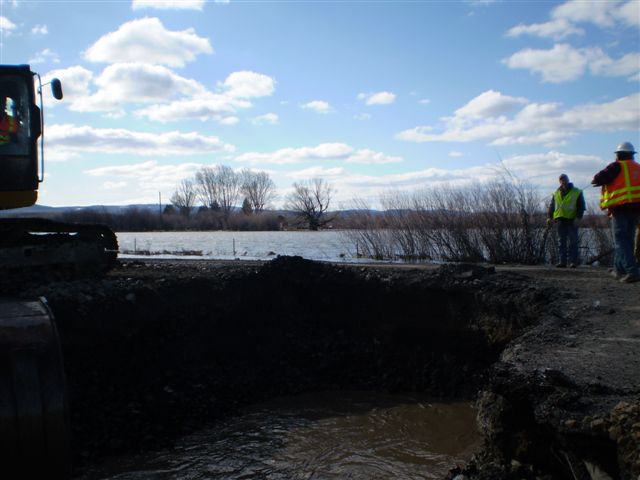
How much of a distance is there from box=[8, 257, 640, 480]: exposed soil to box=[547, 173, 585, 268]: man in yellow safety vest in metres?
0.98

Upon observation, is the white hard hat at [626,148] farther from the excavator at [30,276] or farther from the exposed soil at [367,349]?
the excavator at [30,276]

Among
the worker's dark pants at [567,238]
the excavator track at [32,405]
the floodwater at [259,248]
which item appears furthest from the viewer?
the floodwater at [259,248]

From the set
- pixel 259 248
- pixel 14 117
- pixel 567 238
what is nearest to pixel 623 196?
pixel 567 238

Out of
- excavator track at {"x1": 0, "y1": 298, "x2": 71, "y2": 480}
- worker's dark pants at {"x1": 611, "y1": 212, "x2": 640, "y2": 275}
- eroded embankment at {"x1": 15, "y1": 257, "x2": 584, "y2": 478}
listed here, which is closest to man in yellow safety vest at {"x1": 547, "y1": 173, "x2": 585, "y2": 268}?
worker's dark pants at {"x1": 611, "y1": 212, "x2": 640, "y2": 275}

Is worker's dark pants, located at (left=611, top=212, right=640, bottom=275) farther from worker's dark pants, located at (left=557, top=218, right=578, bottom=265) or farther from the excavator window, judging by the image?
the excavator window

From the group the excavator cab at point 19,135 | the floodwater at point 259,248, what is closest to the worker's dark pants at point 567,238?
the floodwater at point 259,248

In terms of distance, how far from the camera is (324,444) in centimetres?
645

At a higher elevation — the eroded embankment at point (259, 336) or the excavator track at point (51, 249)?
the excavator track at point (51, 249)

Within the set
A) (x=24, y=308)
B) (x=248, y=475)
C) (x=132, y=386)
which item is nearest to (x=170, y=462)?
(x=248, y=475)

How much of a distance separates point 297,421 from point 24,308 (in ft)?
14.6

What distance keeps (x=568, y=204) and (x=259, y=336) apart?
660 centimetres

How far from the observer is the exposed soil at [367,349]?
4.48 meters

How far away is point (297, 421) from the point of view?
725 cm

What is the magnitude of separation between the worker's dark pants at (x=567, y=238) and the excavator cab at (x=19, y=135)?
9401 mm
